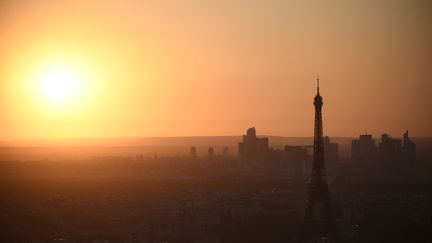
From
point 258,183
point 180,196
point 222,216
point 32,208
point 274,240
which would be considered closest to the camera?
point 274,240

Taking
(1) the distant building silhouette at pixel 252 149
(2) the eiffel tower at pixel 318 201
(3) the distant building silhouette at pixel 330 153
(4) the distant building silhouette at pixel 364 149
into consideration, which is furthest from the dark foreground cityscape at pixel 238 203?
(1) the distant building silhouette at pixel 252 149

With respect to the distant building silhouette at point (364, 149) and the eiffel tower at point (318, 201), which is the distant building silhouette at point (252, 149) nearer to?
the distant building silhouette at point (364, 149)

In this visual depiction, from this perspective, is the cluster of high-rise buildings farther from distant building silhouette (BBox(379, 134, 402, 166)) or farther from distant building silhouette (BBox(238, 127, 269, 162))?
distant building silhouette (BBox(238, 127, 269, 162))

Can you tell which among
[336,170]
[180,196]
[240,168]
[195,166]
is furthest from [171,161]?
[180,196]

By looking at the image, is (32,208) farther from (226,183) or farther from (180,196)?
(226,183)

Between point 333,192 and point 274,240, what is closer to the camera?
point 274,240

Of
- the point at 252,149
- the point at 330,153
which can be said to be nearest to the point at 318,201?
the point at 330,153

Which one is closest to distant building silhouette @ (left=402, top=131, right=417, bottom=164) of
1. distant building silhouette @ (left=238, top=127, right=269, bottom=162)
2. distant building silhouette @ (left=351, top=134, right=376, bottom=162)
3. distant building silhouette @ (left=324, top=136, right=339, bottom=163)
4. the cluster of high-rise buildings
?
the cluster of high-rise buildings
